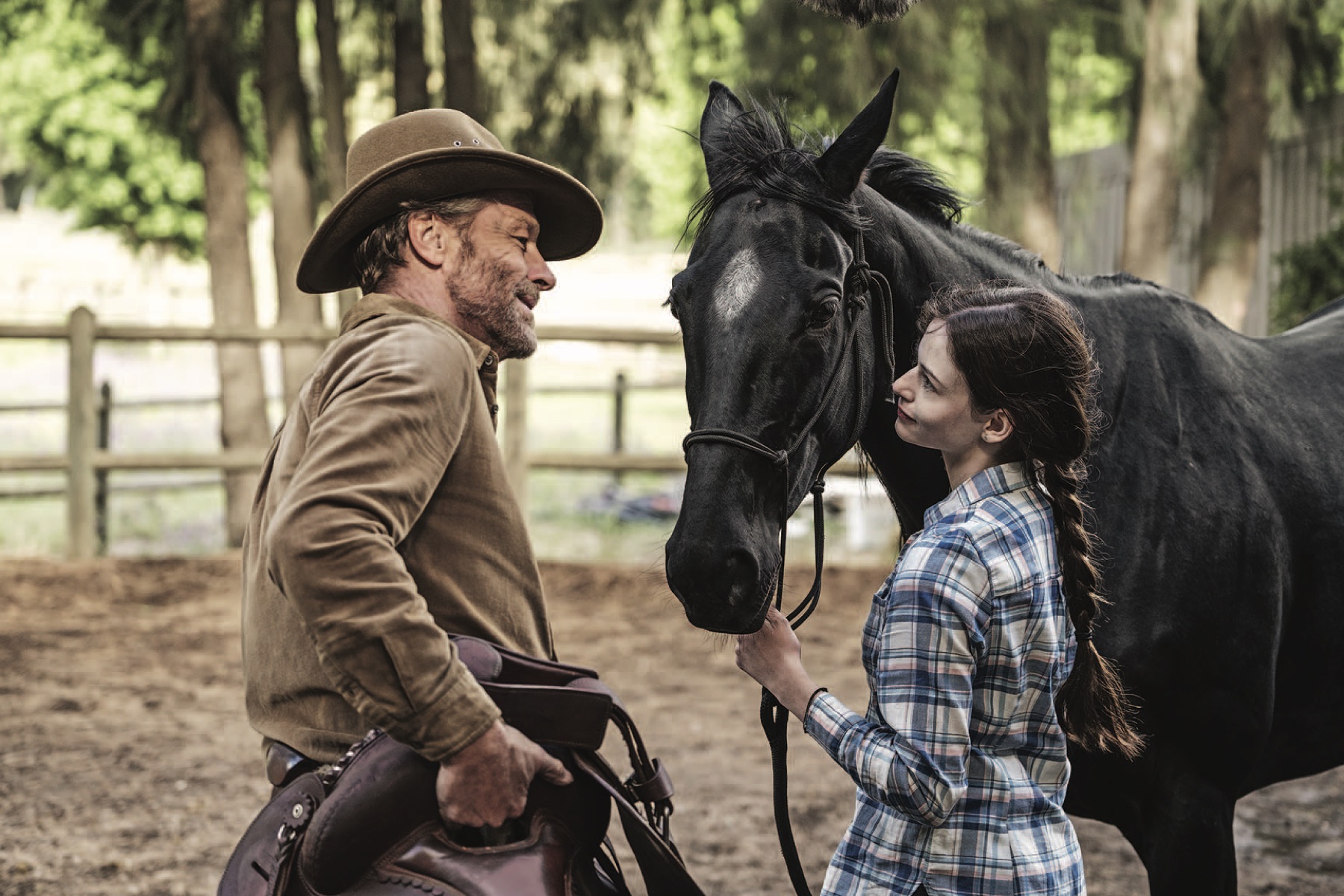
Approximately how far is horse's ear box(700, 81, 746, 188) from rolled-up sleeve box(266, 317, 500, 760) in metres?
0.92

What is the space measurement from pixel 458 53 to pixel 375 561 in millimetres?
7900

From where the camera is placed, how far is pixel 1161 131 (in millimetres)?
8766

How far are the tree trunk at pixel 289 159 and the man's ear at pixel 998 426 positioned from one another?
8087mm

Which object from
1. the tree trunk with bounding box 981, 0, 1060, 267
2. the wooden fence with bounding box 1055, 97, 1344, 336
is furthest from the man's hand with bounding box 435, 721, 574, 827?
the tree trunk with bounding box 981, 0, 1060, 267

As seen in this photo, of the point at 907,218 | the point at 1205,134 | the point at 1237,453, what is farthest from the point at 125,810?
the point at 1205,134

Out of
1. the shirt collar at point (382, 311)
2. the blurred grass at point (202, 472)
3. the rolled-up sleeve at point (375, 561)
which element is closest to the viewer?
the rolled-up sleeve at point (375, 561)

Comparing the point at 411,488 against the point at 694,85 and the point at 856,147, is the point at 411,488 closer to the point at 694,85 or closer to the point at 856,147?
the point at 856,147

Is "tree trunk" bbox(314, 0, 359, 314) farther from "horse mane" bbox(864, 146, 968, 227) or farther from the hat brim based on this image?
the hat brim

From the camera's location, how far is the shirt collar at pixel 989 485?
1.69 meters

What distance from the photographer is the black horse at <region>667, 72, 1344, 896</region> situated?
6.61 ft

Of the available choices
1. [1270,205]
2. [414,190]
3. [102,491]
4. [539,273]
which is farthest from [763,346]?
[1270,205]

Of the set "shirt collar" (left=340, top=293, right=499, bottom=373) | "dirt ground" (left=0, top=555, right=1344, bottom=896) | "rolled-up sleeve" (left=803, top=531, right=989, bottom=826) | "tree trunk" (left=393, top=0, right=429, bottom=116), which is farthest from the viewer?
"tree trunk" (left=393, top=0, right=429, bottom=116)

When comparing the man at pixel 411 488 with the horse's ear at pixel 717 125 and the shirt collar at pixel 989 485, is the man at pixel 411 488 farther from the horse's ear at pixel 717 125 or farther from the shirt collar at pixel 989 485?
the shirt collar at pixel 989 485

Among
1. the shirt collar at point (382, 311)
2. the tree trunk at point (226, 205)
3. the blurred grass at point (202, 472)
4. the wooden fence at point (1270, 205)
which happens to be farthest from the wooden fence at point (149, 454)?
the shirt collar at point (382, 311)
